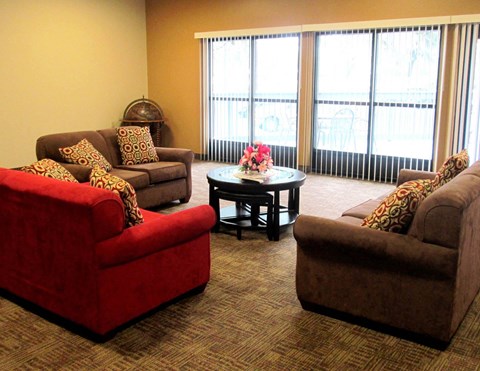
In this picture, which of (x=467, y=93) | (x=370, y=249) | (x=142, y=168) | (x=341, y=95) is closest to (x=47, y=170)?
(x=142, y=168)

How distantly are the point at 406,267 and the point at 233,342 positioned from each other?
3.20 feet

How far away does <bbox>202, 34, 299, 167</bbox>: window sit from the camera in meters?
7.70

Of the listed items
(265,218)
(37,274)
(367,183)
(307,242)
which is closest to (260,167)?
(265,218)

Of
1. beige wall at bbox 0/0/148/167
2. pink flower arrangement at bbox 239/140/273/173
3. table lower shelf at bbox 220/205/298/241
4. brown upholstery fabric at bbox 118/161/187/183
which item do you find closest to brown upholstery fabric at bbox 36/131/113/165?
brown upholstery fabric at bbox 118/161/187/183

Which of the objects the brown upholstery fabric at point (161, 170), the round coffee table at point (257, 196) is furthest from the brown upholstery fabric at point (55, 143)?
the round coffee table at point (257, 196)

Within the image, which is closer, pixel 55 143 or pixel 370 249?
pixel 370 249

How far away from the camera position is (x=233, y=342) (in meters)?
2.82

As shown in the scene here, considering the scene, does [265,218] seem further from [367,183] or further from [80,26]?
[80,26]

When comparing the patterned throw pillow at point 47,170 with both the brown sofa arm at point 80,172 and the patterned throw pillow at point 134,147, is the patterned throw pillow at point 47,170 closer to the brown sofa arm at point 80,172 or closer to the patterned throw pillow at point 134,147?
the brown sofa arm at point 80,172

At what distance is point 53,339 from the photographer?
2814 millimetres

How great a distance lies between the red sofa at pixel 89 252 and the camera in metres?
2.66

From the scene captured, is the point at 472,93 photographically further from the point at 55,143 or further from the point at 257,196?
the point at 55,143

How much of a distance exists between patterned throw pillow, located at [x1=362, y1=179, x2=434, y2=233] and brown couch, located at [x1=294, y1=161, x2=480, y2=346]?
54mm

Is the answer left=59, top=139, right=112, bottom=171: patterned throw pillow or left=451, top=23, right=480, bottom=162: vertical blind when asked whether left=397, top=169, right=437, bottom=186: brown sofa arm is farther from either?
left=59, top=139, right=112, bottom=171: patterned throw pillow
